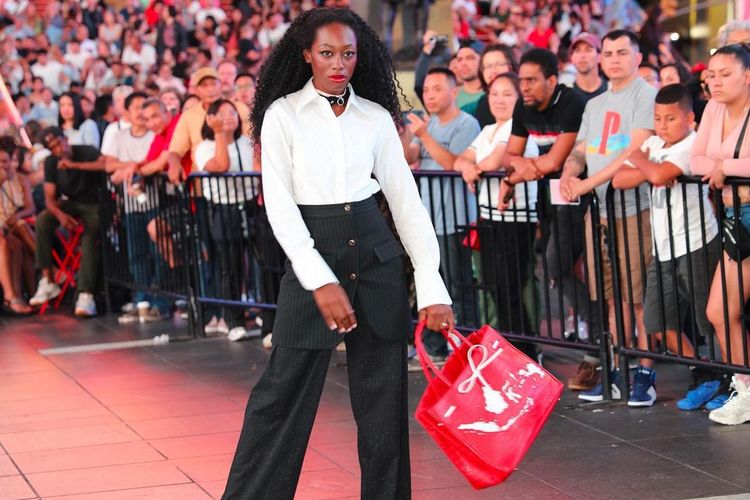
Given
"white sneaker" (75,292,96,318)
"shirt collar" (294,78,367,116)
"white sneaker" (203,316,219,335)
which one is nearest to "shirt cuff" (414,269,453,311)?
"shirt collar" (294,78,367,116)

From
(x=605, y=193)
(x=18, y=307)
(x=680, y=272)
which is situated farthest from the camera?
(x=18, y=307)

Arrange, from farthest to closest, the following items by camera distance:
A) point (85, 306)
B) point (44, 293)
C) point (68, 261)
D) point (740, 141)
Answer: point (68, 261) < point (44, 293) < point (85, 306) < point (740, 141)

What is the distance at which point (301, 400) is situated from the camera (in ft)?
15.5

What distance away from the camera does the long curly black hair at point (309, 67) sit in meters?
4.74

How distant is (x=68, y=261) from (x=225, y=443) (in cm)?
694

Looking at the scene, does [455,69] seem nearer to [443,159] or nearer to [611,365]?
[443,159]

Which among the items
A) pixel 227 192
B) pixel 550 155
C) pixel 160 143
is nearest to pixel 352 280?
pixel 550 155

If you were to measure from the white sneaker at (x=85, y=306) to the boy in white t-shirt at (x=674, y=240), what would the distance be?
641cm

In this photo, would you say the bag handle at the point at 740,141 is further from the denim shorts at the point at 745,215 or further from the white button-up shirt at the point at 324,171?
the white button-up shirt at the point at 324,171

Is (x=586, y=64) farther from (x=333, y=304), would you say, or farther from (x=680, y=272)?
(x=333, y=304)

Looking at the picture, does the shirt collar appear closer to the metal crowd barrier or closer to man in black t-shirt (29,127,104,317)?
the metal crowd barrier

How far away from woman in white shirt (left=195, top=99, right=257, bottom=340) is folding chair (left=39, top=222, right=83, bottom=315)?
2.81 meters

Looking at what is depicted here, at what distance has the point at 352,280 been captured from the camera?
4.68 metres

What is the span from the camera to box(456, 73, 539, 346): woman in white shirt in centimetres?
839
